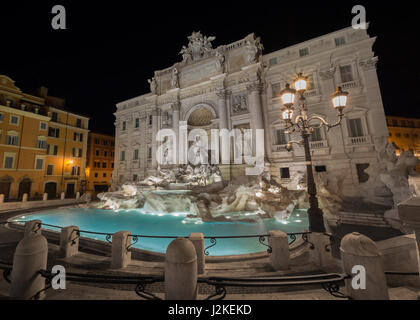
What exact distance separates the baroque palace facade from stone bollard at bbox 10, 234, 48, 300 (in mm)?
15769

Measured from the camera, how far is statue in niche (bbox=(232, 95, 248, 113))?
18.9 m

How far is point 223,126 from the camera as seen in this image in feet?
62.5

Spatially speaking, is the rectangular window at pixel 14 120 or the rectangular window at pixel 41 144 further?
the rectangular window at pixel 41 144

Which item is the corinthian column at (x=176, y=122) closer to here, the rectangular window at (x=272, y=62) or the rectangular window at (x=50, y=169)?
the rectangular window at (x=272, y=62)

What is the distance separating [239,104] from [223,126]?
10.0 ft

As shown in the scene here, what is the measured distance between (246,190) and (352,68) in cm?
A: 1462

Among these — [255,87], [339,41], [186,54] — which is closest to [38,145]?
[186,54]

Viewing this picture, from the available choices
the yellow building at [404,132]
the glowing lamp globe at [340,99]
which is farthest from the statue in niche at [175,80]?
the yellow building at [404,132]

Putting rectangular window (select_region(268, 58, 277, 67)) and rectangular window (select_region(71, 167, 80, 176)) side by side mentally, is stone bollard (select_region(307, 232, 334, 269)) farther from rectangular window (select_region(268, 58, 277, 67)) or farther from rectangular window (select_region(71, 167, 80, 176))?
rectangular window (select_region(71, 167, 80, 176))

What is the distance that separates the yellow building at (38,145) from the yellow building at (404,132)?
5600cm

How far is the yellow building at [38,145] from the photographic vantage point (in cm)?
1931

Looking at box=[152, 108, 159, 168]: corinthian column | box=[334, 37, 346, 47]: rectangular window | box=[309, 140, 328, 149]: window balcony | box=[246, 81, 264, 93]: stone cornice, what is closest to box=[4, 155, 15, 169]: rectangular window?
box=[152, 108, 159, 168]: corinthian column
